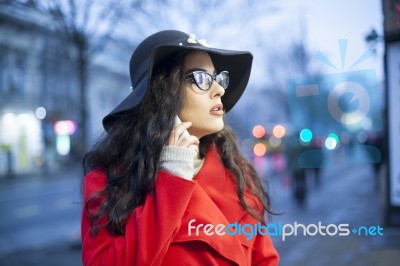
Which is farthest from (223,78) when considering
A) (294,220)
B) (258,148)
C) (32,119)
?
(32,119)

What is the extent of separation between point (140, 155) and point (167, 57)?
356mm

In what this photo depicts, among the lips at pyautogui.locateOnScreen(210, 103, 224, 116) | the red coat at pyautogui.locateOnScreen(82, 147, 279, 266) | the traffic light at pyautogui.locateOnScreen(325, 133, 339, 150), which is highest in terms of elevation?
the lips at pyautogui.locateOnScreen(210, 103, 224, 116)

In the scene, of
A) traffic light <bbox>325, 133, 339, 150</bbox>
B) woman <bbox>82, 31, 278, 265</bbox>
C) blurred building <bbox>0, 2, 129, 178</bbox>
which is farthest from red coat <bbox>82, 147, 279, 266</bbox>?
blurred building <bbox>0, 2, 129, 178</bbox>

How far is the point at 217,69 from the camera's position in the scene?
1631mm

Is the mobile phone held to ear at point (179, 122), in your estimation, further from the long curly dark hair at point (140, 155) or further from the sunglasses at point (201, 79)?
the sunglasses at point (201, 79)

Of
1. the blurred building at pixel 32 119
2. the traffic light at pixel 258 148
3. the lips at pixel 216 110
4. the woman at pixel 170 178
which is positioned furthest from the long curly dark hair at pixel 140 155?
the blurred building at pixel 32 119

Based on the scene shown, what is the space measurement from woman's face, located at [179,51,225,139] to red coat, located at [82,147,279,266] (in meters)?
0.18

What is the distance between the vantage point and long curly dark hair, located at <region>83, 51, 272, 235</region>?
141 centimetres

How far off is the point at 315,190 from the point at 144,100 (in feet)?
22.4

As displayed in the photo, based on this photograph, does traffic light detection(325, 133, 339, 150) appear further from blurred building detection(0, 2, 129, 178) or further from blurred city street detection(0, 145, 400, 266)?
blurred building detection(0, 2, 129, 178)

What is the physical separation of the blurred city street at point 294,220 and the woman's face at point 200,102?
638 millimetres

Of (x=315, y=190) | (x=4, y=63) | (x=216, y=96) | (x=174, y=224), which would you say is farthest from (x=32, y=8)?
(x=4, y=63)

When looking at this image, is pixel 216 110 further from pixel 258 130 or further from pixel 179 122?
pixel 258 130

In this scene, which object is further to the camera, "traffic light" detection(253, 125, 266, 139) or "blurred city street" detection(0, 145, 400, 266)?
"traffic light" detection(253, 125, 266, 139)
